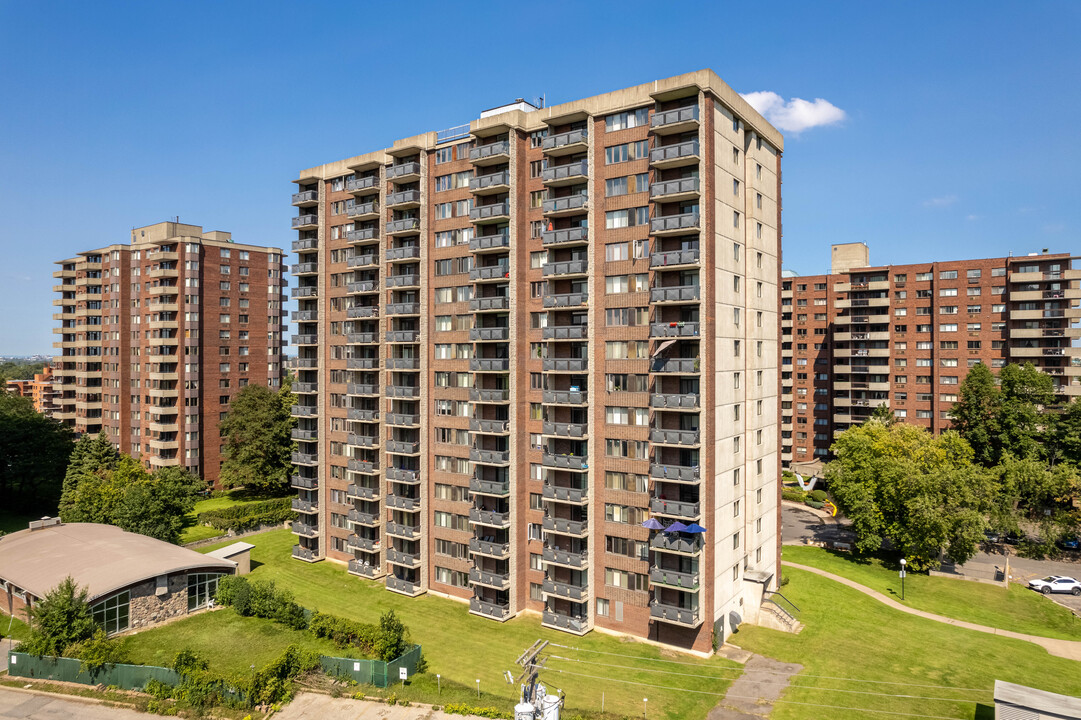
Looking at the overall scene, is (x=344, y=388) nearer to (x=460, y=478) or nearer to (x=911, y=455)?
(x=460, y=478)

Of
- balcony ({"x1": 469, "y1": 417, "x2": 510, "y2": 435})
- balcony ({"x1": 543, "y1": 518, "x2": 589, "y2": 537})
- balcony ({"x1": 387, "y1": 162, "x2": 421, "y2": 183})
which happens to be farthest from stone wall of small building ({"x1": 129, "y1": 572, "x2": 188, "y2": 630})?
balcony ({"x1": 387, "y1": 162, "x2": 421, "y2": 183})

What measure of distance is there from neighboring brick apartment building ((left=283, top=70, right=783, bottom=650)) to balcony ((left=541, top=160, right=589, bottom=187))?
0.63 feet

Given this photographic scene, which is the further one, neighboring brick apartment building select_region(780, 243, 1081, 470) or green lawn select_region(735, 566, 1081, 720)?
neighboring brick apartment building select_region(780, 243, 1081, 470)

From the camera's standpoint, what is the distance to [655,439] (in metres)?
49.6

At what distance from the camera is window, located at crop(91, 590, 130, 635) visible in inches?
1999

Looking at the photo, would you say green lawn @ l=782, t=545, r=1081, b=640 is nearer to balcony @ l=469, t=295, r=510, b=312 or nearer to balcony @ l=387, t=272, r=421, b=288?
balcony @ l=469, t=295, r=510, b=312

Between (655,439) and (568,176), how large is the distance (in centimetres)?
2305

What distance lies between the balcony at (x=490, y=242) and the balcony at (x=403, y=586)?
108 feet

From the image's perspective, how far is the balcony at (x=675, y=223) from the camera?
48.4m

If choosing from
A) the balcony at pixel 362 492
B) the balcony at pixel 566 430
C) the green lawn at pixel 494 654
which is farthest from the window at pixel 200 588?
the balcony at pixel 566 430

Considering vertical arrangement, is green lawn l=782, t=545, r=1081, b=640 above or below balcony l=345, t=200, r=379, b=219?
below

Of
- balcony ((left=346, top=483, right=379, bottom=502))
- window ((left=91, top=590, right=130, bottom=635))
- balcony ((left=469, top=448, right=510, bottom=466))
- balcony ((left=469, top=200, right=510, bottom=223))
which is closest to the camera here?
window ((left=91, top=590, right=130, bottom=635))

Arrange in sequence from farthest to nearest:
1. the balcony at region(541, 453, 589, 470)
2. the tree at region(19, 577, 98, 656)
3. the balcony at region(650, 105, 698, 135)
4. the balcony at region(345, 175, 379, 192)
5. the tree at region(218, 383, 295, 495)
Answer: the tree at region(218, 383, 295, 495) → the balcony at region(345, 175, 379, 192) → the balcony at region(541, 453, 589, 470) → the balcony at region(650, 105, 698, 135) → the tree at region(19, 577, 98, 656)

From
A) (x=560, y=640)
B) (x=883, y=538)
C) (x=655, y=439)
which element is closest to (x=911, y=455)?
(x=883, y=538)
